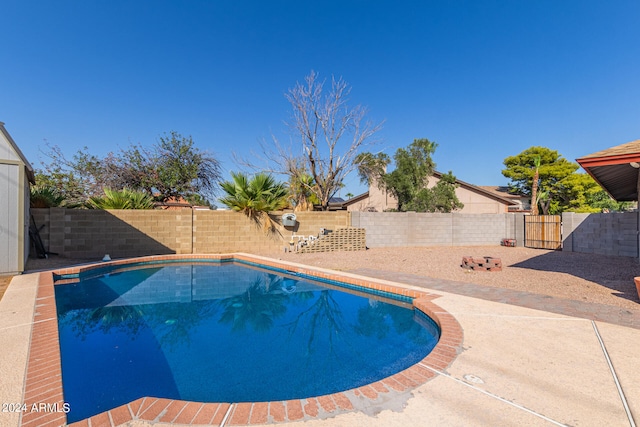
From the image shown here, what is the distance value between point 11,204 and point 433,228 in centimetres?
1609

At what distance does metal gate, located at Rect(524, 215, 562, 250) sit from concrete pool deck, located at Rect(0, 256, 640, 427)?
42.4 ft

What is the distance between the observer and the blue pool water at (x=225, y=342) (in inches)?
126

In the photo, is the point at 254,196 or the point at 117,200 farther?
the point at 254,196

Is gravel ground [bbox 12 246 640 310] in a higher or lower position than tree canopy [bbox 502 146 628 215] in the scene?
lower

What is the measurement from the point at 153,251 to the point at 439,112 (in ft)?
59.4

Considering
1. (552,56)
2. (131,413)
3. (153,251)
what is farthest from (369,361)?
(552,56)

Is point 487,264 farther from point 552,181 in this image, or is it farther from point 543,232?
point 552,181

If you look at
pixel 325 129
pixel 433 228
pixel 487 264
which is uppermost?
pixel 325 129

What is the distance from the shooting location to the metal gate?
1494cm

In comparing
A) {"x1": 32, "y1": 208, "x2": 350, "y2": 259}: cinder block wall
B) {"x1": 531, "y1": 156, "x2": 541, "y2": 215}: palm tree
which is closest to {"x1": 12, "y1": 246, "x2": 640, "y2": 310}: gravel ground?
{"x1": 32, "y1": 208, "x2": 350, "y2": 259}: cinder block wall

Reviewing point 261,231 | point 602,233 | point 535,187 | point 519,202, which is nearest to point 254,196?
point 261,231

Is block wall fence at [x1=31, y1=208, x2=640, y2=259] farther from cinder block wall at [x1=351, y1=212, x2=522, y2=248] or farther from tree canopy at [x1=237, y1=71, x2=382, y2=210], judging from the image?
tree canopy at [x1=237, y1=71, x2=382, y2=210]

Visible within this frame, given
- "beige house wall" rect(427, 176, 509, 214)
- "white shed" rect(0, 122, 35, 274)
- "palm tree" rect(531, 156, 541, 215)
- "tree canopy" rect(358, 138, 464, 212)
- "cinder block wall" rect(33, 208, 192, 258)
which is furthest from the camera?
"beige house wall" rect(427, 176, 509, 214)

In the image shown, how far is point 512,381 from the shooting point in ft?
8.97
